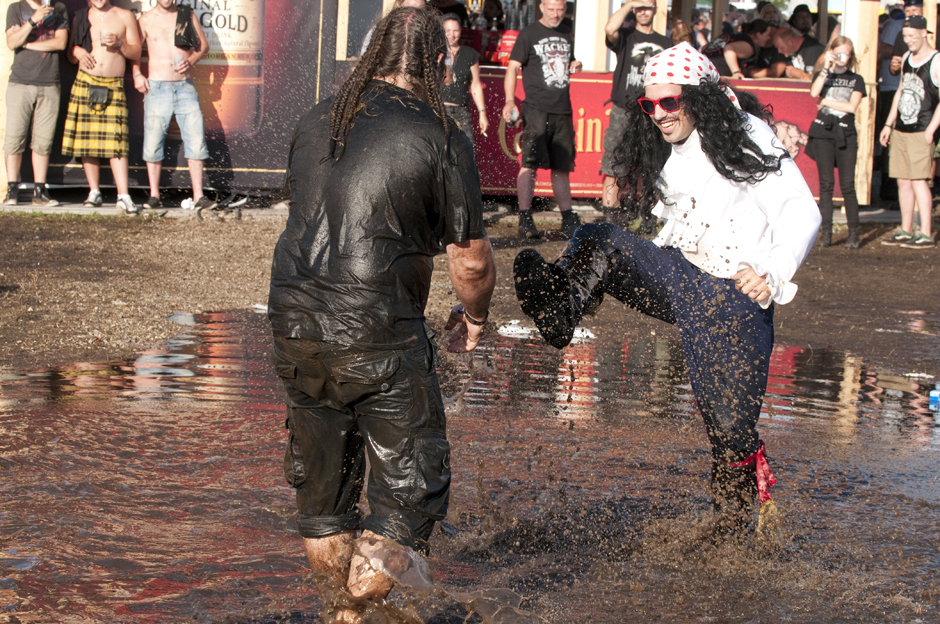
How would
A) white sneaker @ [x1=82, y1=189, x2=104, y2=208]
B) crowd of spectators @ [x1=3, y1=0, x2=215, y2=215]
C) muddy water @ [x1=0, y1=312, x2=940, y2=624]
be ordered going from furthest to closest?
white sneaker @ [x1=82, y1=189, x2=104, y2=208] → crowd of spectators @ [x1=3, y1=0, x2=215, y2=215] → muddy water @ [x1=0, y1=312, x2=940, y2=624]

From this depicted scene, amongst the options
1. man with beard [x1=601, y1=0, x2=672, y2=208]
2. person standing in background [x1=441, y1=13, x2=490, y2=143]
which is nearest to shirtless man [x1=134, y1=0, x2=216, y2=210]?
person standing in background [x1=441, y1=13, x2=490, y2=143]

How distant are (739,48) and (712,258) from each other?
1037 cm

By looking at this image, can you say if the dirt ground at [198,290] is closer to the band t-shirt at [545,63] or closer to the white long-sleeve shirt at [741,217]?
the band t-shirt at [545,63]

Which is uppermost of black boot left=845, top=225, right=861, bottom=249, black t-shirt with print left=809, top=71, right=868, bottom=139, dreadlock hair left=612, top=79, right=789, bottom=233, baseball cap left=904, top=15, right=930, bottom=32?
baseball cap left=904, top=15, right=930, bottom=32

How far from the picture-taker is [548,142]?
10789 mm

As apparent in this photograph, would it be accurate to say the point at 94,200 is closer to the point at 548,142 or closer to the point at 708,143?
the point at 548,142

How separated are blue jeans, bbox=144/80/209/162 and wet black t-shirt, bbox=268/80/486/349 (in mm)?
8731

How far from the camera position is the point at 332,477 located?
297cm

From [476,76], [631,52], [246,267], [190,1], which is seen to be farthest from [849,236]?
[190,1]

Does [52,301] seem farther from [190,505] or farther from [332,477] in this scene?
[332,477]

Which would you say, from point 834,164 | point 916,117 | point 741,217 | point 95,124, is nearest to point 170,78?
point 95,124

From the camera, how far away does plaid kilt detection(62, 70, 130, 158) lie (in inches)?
433

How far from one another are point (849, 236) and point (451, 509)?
328 inches

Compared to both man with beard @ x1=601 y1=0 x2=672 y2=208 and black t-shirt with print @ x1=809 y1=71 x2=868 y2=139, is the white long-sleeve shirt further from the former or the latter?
black t-shirt with print @ x1=809 y1=71 x2=868 y2=139
